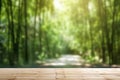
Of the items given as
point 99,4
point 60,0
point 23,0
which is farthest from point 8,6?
point 60,0

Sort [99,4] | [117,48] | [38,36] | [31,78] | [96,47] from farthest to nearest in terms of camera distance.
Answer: [96,47] < [38,36] < [117,48] < [99,4] < [31,78]

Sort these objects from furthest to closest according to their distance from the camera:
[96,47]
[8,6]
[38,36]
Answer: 1. [96,47]
2. [38,36]
3. [8,6]

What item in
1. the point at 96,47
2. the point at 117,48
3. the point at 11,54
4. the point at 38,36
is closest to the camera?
the point at 11,54

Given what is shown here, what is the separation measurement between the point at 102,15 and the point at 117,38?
1.55 meters

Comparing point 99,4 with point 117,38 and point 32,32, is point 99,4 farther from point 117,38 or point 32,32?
point 32,32

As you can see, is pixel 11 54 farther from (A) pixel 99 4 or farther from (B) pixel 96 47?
(B) pixel 96 47

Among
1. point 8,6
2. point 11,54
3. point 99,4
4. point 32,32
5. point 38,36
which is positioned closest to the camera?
point 8,6

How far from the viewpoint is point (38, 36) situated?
1526cm

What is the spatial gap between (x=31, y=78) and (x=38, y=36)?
42.6ft

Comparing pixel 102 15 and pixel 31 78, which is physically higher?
pixel 102 15

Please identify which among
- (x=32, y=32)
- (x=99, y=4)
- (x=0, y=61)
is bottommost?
(x=0, y=61)

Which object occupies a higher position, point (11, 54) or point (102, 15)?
point (102, 15)

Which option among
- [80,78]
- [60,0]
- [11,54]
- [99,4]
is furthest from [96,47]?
[80,78]

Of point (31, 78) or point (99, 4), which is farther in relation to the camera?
point (99, 4)
